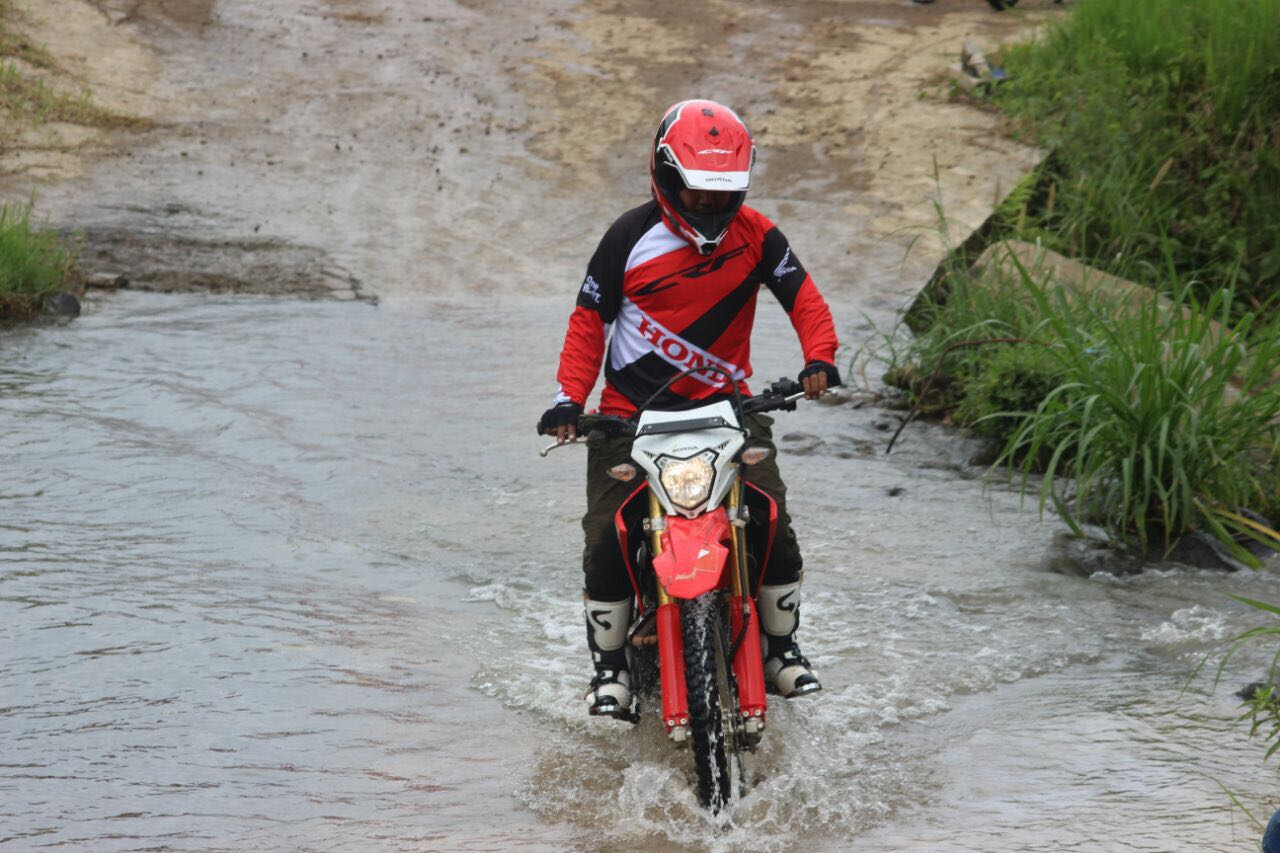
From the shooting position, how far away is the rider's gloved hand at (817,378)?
464cm

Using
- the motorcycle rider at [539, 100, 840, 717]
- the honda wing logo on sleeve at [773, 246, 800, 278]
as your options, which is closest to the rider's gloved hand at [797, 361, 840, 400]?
the motorcycle rider at [539, 100, 840, 717]

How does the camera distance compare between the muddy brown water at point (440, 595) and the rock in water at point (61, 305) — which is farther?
the rock in water at point (61, 305)

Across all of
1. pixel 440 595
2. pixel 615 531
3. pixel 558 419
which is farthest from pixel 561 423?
pixel 440 595

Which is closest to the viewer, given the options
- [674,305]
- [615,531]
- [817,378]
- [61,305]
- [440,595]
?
[817,378]

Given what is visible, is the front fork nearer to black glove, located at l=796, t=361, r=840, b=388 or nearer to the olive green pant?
the olive green pant

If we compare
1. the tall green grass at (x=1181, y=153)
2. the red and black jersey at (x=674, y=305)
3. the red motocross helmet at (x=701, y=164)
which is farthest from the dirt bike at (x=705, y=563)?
the tall green grass at (x=1181, y=153)

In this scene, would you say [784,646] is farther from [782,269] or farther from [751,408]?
[782,269]

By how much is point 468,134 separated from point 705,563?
11.1 metres

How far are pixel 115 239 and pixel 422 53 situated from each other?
5.24 metres

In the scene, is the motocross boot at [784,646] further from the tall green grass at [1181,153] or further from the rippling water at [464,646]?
the tall green grass at [1181,153]

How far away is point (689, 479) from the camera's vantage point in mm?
4367

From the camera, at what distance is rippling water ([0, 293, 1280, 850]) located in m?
4.64

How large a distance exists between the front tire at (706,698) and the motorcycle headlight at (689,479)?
29 centimetres

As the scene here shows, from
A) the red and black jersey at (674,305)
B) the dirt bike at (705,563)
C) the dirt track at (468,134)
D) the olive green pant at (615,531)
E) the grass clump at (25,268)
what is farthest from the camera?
the dirt track at (468,134)
